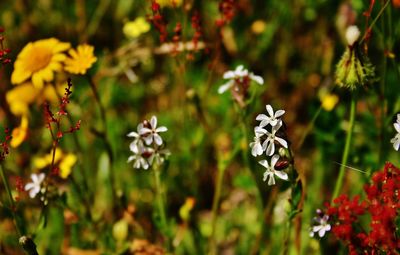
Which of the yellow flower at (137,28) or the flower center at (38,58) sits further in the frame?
the yellow flower at (137,28)

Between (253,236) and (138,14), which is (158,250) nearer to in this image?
(253,236)

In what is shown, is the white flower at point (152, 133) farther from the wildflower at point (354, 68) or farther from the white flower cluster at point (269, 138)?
the wildflower at point (354, 68)

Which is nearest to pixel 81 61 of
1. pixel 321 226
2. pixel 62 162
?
pixel 62 162

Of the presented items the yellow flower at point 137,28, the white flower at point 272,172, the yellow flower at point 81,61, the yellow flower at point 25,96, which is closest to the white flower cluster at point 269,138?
the white flower at point 272,172

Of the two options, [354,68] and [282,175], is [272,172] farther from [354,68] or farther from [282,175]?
[354,68]

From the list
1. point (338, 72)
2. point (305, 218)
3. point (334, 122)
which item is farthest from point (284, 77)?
point (338, 72)

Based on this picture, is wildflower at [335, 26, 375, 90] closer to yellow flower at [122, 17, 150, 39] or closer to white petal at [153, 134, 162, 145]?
white petal at [153, 134, 162, 145]

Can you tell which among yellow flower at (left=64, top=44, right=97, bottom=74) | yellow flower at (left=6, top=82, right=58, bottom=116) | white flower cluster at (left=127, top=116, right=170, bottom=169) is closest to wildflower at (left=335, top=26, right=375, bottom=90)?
white flower cluster at (left=127, top=116, right=170, bottom=169)
